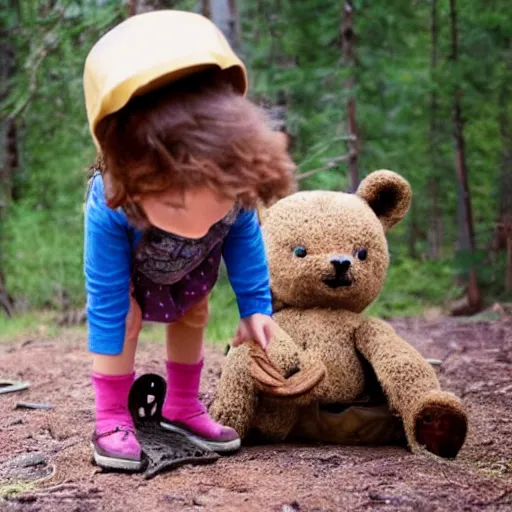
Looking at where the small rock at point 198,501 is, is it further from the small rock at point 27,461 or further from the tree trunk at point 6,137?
the tree trunk at point 6,137

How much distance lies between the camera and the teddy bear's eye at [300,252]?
2.64 m

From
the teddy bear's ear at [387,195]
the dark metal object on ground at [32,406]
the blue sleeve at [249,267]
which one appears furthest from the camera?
the dark metal object on ground at [32,406]

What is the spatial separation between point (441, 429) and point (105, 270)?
1.05m

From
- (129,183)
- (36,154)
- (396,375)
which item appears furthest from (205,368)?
(36,154)

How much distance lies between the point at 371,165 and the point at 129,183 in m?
6.14

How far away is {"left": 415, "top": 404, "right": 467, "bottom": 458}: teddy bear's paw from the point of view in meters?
2.16

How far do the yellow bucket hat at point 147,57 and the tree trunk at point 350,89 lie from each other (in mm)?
3935

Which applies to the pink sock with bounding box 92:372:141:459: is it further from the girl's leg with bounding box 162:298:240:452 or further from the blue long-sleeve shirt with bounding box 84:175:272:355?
the girl's leg with bounding box 162:298:240:452

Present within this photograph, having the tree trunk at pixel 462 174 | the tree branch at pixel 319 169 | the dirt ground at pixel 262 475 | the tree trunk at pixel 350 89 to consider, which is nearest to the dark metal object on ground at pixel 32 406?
the dirt ground at pixel 262 475

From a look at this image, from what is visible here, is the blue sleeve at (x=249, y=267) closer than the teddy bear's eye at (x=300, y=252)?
Yes

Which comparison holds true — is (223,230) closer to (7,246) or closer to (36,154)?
(7,246)

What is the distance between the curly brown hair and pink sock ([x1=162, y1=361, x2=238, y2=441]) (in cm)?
82

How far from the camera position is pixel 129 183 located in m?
1.69

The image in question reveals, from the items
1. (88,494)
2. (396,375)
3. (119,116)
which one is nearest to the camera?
(119,116)
